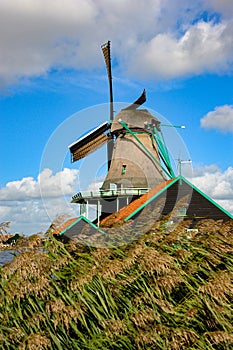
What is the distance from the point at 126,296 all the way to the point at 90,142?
78.9 feet

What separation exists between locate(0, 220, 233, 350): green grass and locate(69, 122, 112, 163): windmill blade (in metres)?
23.3

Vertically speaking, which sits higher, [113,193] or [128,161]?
[128,161]

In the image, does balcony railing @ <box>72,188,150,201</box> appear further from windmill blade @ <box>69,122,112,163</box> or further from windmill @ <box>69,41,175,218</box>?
windmill blade @ <box>69,122,112,163</box>

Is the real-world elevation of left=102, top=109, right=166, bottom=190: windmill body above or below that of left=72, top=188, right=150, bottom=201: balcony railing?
above

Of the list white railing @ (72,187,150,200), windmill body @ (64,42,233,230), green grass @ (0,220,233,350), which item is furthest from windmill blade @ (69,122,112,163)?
green grass @ (0,220,233,350)

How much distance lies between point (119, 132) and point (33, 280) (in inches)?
891

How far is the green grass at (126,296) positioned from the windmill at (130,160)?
19.3 m

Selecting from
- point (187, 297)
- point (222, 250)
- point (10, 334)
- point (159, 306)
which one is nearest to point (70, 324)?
point (10, 334)

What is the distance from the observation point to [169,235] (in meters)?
4.75

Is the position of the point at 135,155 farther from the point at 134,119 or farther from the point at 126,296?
the point at 126,296

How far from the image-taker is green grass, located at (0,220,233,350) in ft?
11.9

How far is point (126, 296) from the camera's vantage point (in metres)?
4.34

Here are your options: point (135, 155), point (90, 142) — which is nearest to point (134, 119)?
point (135, 155)

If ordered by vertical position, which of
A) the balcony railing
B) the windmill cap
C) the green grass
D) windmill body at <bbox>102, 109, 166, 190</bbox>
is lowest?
the green grass
